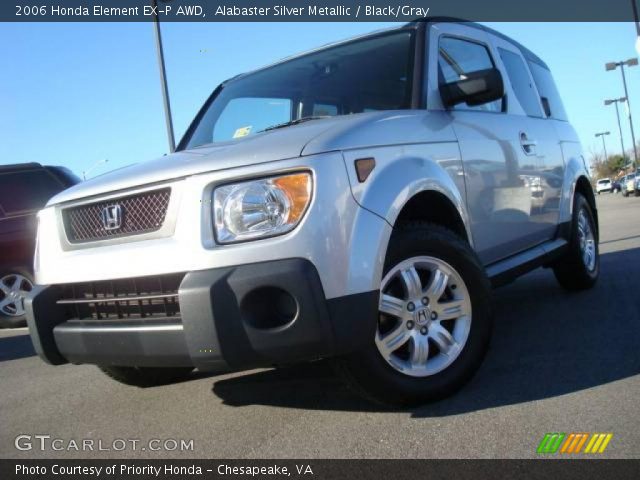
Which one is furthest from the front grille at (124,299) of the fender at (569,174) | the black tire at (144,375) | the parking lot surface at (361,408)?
the fender at (569,174)

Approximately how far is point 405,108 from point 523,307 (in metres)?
2.48

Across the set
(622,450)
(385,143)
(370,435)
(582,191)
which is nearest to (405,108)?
(385,143)

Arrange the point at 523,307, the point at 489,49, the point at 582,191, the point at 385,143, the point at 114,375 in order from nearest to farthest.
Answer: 1. the point at 385,143
2. the point at 114,375
3. the point at 489,49
4. the point at 523,307
5. the point at 582,191

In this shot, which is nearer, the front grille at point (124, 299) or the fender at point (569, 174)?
the front grille at point (124, 299)

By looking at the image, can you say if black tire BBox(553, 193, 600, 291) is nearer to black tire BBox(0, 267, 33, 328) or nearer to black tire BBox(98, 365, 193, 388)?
black tire BBox(98, 365, 193, 388)

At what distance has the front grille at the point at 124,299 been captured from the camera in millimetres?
2576

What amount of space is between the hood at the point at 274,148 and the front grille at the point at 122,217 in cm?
6

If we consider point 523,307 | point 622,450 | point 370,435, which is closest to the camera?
point 622,450

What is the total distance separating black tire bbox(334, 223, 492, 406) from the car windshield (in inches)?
33.0

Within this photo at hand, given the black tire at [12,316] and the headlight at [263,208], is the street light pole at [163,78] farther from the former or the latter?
the headlight at [263,208]

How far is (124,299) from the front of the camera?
2678mm

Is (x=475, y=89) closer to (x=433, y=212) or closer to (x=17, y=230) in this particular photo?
(x=433, y=212)
